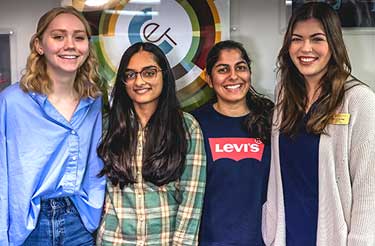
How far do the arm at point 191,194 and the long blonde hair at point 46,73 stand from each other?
42 centimetres

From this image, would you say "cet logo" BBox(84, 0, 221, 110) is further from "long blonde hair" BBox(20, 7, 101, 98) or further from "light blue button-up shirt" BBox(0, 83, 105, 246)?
"light blue button-up shirt" BBox(0, 83, 105, 246)

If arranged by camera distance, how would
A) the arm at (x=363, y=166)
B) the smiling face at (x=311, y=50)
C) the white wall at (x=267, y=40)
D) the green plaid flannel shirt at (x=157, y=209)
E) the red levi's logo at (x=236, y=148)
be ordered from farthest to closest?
the white wall at (x=267, y=40)
the red levi's logo at (x=236, y=148)
the green plaid flannel shirt at (x=157, y=209)
the smiling face at (x=311, y=50)
the arm at (x=363, y=166)

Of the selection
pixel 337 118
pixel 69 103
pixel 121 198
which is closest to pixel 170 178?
pixel 121 198

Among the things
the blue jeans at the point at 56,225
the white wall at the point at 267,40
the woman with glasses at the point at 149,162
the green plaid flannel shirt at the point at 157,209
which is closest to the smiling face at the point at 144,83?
the woman with glasses at the point at 149,162

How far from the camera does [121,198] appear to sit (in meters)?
1.66

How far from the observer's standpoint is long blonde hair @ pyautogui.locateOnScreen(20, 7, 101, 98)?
5.23 feet

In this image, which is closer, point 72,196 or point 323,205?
point 323,205

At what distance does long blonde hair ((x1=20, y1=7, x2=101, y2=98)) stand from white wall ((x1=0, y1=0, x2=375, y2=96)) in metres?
0.47

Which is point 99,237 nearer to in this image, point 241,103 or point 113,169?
point 113,169

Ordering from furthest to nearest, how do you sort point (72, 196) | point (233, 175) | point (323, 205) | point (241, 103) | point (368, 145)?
1. point (241, 103)
2. point (233, 175)
3. point (72, 196)
4. point (323, 205)
5. point (368, 145)

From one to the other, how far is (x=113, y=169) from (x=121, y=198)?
0.11 m

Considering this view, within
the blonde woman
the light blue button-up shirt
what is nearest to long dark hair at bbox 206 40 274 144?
the blonde woman

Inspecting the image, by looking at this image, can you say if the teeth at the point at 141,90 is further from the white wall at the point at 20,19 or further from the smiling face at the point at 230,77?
the white wall at the point at 20,19

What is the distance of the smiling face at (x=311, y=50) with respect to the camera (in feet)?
5.00
